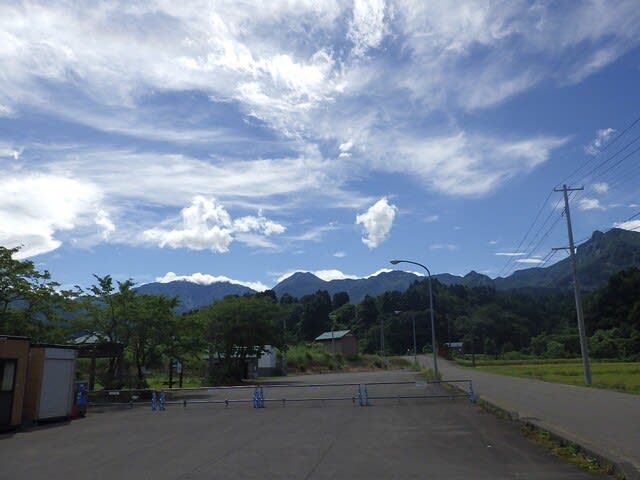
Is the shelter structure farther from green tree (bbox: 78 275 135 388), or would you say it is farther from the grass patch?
the grass patch

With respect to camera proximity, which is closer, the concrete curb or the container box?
the concrete curb

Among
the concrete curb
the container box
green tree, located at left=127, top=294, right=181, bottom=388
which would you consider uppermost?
green tree, located at left=127, top=294, right=181, bottom=388

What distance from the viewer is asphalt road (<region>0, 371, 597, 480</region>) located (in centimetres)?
902

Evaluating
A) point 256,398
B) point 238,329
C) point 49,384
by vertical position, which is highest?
point 238,329

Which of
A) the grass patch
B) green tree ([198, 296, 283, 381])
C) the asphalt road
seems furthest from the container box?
green tree ([198, 296, 283, 381])

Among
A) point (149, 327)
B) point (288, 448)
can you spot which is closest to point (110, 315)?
point (149, 327)

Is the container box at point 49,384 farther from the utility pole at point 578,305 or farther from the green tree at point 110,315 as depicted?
the utility pole at point 578,305

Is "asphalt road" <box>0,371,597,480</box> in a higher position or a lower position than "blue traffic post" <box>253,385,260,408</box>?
lower

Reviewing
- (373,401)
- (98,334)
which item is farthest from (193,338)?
(373,401)

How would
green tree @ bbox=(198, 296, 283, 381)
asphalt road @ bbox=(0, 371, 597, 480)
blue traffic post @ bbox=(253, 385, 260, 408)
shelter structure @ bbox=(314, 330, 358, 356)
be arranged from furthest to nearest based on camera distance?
shelter structure @ bbox=(314, 330, 358, 356) → green tree @ bbox=(198, 296, 283, 381) → blue traffic post @ bbox=(253, 385, 260, 408) → asphalt road @ bbox=(0, 371, 597, 480)

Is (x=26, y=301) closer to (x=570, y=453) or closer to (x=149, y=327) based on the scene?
(x=149, y=327)

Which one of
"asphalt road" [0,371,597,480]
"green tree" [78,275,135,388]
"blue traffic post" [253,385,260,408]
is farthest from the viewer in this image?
"green tree" [78,275,135,388]

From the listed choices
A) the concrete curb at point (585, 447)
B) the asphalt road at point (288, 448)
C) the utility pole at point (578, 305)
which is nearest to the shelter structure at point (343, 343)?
the utility pole at point (578, 305)

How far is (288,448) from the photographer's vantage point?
11.7 metres
